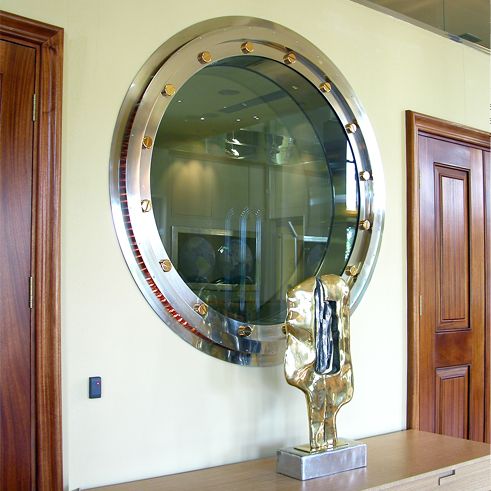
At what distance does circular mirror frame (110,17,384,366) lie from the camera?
8.02ft

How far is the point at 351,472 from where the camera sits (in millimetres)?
2508

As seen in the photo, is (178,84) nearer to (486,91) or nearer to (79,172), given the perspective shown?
(79,172)

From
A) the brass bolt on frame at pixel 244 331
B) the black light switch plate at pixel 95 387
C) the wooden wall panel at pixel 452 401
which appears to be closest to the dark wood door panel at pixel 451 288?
the wooden wall panel at pixel 452 401

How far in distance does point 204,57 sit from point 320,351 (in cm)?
116

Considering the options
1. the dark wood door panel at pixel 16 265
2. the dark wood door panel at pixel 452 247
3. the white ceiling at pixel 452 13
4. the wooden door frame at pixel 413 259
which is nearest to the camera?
the dark wood door panel at pixel 16 265

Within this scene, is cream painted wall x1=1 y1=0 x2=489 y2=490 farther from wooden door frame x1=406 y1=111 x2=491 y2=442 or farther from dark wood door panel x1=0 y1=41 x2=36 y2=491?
wooden door frame x1=406 y1=111 x2=491 y2=442

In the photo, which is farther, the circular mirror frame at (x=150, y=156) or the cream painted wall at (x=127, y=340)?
the circular mirror frame at (x=150, y=156)

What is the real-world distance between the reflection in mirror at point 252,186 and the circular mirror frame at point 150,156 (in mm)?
46

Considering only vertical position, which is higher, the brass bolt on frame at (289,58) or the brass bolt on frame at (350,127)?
the brass bolt on frame at (289,58)

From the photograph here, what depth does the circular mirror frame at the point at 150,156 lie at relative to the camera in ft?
8.02

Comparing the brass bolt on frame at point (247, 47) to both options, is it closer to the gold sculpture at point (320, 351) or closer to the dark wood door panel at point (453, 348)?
the gold sculpture at point (320, 351)

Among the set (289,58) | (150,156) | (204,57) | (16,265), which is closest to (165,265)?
(150,156)

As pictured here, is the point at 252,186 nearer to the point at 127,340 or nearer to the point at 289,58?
the point at 289,58

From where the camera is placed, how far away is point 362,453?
2.58 m
